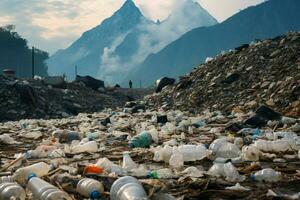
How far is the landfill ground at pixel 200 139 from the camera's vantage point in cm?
327

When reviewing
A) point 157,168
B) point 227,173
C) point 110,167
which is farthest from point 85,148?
point 227,173

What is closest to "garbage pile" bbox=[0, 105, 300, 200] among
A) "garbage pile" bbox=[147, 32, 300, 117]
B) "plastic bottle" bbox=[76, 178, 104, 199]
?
"plastic bottle" bbox=[76, 178, 104, 199]

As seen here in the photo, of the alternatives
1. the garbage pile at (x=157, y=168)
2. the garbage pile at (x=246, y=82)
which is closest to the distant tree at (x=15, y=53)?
the garbage pile at (x=246, y=82)

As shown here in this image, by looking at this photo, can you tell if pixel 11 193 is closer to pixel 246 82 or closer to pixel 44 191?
pixel 44 191

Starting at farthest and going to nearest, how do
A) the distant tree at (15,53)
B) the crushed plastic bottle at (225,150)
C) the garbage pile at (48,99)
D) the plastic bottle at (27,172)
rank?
1. the distant tree at (15,53)
2. the garbage pile at (48,99)
3. the crushed plastic bottle at (225,150)
4. the plastic bottle at (27,172)

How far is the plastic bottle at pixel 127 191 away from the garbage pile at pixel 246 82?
19.3 ft

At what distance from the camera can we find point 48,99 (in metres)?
17.6

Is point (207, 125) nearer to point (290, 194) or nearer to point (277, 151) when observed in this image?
point (277, 151)

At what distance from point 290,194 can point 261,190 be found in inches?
7.4

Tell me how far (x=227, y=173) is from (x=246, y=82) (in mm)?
8635

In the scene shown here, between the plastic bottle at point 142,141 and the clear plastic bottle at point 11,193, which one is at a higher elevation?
the plastic bottle at point 142,141

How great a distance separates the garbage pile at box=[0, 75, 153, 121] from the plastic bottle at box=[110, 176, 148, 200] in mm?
12536

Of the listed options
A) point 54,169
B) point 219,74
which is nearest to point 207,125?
point 54,169

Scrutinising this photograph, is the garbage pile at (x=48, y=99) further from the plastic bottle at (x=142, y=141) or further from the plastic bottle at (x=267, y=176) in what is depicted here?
the plastic bottle at (x=267, y=176)
